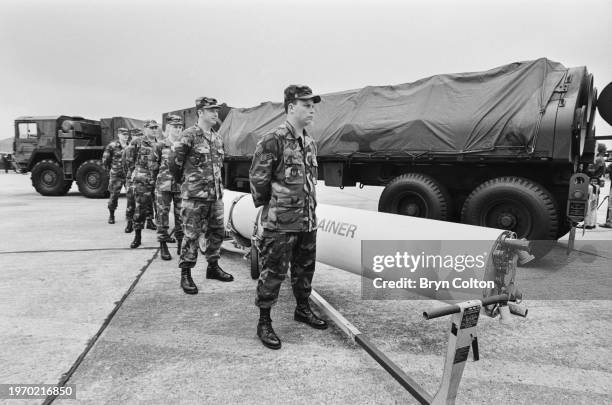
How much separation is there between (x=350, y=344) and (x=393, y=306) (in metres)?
0.91

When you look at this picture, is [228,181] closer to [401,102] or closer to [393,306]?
[401,102]

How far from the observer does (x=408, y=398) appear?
7.11 feet

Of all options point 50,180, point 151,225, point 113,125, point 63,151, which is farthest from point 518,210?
point 50,180

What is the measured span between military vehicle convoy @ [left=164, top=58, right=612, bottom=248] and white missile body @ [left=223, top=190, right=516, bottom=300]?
242 cm

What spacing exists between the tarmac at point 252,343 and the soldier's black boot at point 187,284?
0.08 meters

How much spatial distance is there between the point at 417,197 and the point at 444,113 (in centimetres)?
137

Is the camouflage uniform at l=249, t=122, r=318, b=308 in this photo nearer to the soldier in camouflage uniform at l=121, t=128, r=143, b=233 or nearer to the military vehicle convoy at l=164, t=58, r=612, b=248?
the military vehicle convoy at l=164, t=58, r=612, b=248

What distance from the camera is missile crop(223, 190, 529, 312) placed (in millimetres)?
2775

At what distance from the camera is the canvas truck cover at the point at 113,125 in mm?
13773

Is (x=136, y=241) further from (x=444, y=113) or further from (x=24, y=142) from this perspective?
(x=24, y=142)

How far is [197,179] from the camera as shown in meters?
3.91

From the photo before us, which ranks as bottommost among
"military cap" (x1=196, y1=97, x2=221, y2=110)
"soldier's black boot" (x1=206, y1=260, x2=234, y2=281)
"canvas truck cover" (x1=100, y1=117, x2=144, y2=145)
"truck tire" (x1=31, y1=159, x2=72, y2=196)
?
"soldier's black boot" (x1=206, y1=260, x2=234, y2=281)

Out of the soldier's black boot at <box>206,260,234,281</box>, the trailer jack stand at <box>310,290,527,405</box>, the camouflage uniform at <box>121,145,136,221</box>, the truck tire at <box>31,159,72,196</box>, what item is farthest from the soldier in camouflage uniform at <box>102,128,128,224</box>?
the trailer jack stand at <box>310,290,527,405</box>

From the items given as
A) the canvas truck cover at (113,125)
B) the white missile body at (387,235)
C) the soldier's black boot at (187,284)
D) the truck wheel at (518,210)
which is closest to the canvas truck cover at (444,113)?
the truck wheel at (518,210)
